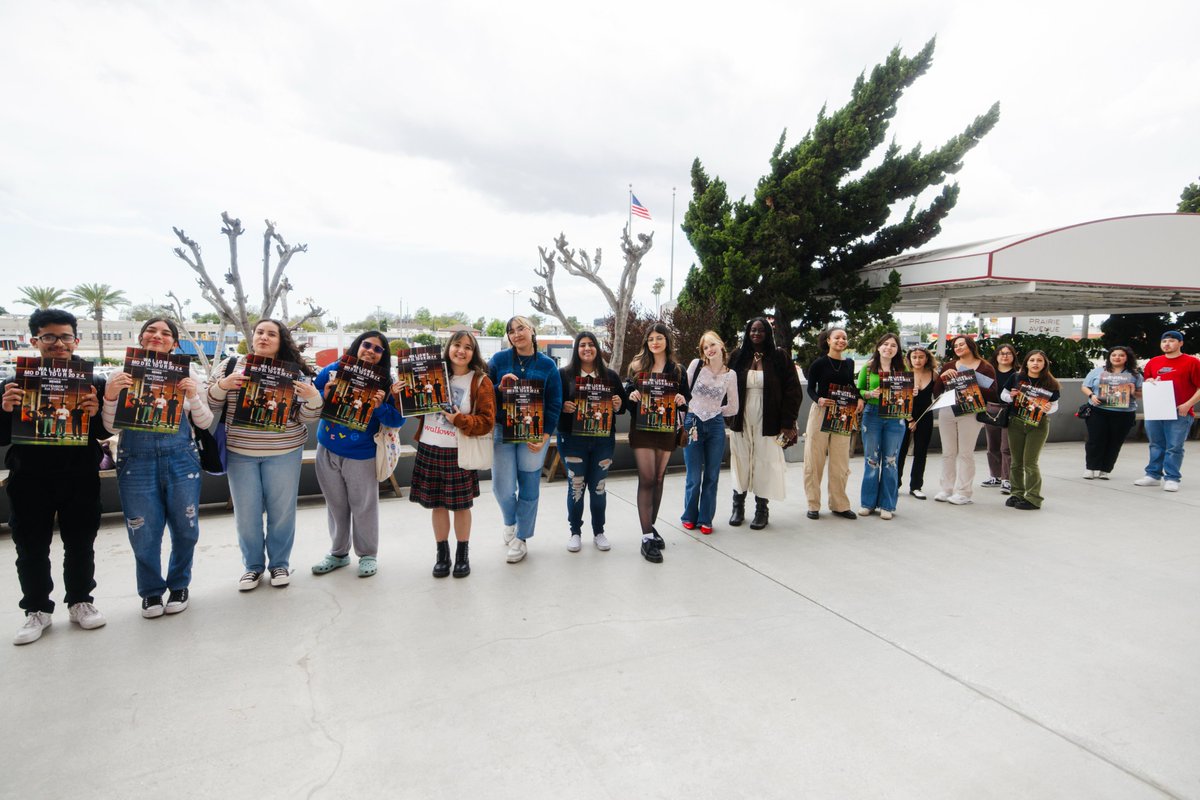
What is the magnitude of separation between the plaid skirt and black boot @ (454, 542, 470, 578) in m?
0.28

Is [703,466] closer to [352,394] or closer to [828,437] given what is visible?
[828,437]

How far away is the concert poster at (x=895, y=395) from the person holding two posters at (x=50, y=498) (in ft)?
16.4

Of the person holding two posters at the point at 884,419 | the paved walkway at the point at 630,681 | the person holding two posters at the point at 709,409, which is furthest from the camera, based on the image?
the person holding two posters at the point at 884,419

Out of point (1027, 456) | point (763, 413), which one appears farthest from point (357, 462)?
point (1027, 456)

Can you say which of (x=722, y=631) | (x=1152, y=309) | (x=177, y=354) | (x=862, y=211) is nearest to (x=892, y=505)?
(x=722, y=631)

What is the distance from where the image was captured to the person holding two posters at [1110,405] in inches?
243

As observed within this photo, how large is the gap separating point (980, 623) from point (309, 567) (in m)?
3.87

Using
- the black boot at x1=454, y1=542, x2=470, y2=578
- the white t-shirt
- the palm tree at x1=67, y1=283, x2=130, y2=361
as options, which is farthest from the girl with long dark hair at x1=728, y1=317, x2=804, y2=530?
the palm tree at x1=67, y1=283, x2=130, y2=361

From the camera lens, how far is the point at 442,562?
12.0 ft

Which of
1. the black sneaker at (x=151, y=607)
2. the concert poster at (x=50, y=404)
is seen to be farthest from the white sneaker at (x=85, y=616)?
the concert poster at (x=50, y=404)

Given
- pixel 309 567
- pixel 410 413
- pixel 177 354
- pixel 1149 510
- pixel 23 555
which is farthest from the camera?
pixel 1149 510

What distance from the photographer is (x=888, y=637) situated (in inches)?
115

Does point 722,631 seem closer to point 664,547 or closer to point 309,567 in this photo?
point 664,547

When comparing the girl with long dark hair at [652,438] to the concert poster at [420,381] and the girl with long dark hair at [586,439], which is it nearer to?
the girl with long dark hair at [586,439]
